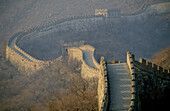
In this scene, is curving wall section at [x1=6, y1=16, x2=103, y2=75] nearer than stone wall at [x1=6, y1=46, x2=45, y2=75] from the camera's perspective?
No

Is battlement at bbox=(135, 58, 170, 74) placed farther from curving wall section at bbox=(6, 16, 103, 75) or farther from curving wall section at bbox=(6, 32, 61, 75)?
curving wall section at bbox=(6, 32, 61, 75)

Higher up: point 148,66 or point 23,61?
point 23,61

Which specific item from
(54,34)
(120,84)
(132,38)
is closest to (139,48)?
(132,38)

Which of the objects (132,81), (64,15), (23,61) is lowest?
(132,81)

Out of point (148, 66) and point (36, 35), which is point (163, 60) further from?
point (36, 35)

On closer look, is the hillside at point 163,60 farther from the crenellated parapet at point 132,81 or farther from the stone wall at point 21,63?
the crenellated parapet at point 132,81

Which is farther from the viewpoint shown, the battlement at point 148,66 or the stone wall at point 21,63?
the stone wall at point 21,63

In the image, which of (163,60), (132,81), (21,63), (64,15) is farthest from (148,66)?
(64,15)

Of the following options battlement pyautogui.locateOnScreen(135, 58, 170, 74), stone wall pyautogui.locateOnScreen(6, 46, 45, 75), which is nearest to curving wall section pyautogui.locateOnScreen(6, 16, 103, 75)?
stone wall pyautogui.locateOnScreen(6, 46, 45, 75)

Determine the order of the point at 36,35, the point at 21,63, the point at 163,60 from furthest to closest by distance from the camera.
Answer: the point at 36,35
the point at 21,63
the point at 163,60

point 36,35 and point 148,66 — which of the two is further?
point 36,35

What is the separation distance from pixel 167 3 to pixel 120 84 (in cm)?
5991

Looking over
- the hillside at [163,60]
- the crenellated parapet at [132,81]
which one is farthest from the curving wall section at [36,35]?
the crenellated parapet at [132,81]

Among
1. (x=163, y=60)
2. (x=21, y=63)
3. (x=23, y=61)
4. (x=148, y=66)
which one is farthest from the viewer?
(x=21, y=63)
